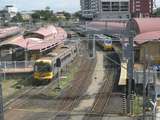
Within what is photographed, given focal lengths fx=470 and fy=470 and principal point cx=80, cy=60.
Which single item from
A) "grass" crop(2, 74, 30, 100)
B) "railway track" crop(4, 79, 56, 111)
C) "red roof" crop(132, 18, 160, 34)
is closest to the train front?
"railway track" crop(4, 79, 56, 111)

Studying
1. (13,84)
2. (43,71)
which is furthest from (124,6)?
(13,84)

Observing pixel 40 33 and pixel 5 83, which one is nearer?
pixel 5 83

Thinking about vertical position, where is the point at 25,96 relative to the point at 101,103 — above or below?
below

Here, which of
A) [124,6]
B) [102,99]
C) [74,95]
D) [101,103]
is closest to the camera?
[101,103]

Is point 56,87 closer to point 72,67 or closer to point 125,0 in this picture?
point 72,67

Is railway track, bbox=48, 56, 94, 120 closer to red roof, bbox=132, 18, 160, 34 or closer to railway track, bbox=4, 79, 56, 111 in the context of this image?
railway track, bbox=4, 79, 56, 111

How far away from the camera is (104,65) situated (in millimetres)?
45375

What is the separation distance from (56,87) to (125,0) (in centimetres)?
2317

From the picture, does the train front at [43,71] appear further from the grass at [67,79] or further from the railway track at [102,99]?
the railway track at [102,99]

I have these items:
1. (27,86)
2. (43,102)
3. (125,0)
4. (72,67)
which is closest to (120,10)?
(125,0)

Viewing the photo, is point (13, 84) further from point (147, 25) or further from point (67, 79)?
point (147, 25)

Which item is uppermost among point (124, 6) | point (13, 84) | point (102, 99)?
point (124, 6)

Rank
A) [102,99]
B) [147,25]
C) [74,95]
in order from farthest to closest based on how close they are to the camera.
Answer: [147,25], [74,95], [102,99]

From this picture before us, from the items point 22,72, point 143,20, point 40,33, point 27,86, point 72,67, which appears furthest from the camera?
point 40,33
